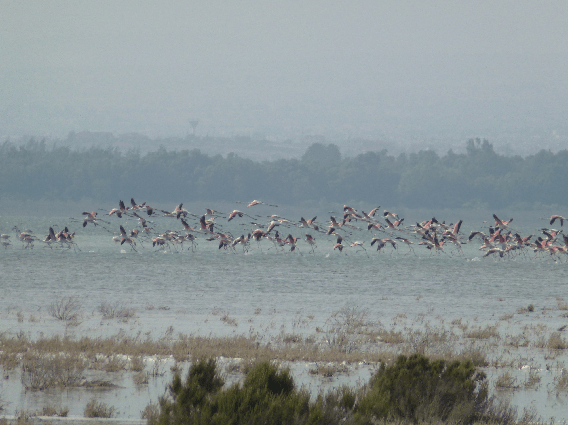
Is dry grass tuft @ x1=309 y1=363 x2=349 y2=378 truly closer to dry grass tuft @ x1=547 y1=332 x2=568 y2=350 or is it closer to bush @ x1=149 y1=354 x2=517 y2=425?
bush @ x1=149 y1=354 x2=517 y2=425

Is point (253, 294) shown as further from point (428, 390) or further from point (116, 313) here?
point (428, 390)

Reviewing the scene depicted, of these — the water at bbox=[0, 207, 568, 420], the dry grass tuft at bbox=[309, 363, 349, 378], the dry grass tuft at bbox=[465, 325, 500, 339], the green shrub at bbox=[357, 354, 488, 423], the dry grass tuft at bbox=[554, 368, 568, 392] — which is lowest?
the water at bbox=[0, 207, 568, 420]

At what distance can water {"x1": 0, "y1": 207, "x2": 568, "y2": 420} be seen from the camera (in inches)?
581

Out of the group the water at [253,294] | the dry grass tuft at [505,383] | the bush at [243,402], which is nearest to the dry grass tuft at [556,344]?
the water at [253,294]

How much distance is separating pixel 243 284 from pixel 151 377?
24.5 metres

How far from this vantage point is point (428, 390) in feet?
33.4

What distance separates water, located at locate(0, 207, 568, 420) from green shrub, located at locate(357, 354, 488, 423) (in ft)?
6.44

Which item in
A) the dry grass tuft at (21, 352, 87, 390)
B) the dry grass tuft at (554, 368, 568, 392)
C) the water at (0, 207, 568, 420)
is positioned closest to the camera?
the dry grass tuft at (21, 352, 87, 390)

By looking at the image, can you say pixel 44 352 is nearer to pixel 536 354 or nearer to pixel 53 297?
pixel 536 354

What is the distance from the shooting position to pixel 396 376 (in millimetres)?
10281

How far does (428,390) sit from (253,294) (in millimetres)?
22792

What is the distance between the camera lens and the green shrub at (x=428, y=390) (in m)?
9.86

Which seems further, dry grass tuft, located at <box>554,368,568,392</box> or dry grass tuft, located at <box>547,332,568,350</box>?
dry grass tuft, located at <box>547,332,568,350</box>

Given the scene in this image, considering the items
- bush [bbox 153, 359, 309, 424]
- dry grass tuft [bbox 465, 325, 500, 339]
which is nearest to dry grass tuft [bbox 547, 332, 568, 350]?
dry grass tuft [bbox 465, 325, 500, 339]
